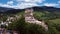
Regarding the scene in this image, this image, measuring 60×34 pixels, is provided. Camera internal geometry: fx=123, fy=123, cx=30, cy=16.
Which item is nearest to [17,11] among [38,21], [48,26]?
[38,21]

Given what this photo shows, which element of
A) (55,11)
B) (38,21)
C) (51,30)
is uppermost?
(55,11)

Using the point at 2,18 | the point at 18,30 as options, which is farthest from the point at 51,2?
the point at 2,18

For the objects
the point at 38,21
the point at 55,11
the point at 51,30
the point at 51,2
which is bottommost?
the point at 51,30

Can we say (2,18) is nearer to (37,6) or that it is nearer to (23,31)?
(23,31)

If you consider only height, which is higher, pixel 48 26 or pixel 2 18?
pixel 2 18

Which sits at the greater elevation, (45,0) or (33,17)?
(45,0)

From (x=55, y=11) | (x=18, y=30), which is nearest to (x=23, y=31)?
(x=18, y=30)

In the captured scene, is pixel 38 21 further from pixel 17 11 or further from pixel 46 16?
pixel 17 11

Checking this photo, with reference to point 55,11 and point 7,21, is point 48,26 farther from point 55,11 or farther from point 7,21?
point 7,21
